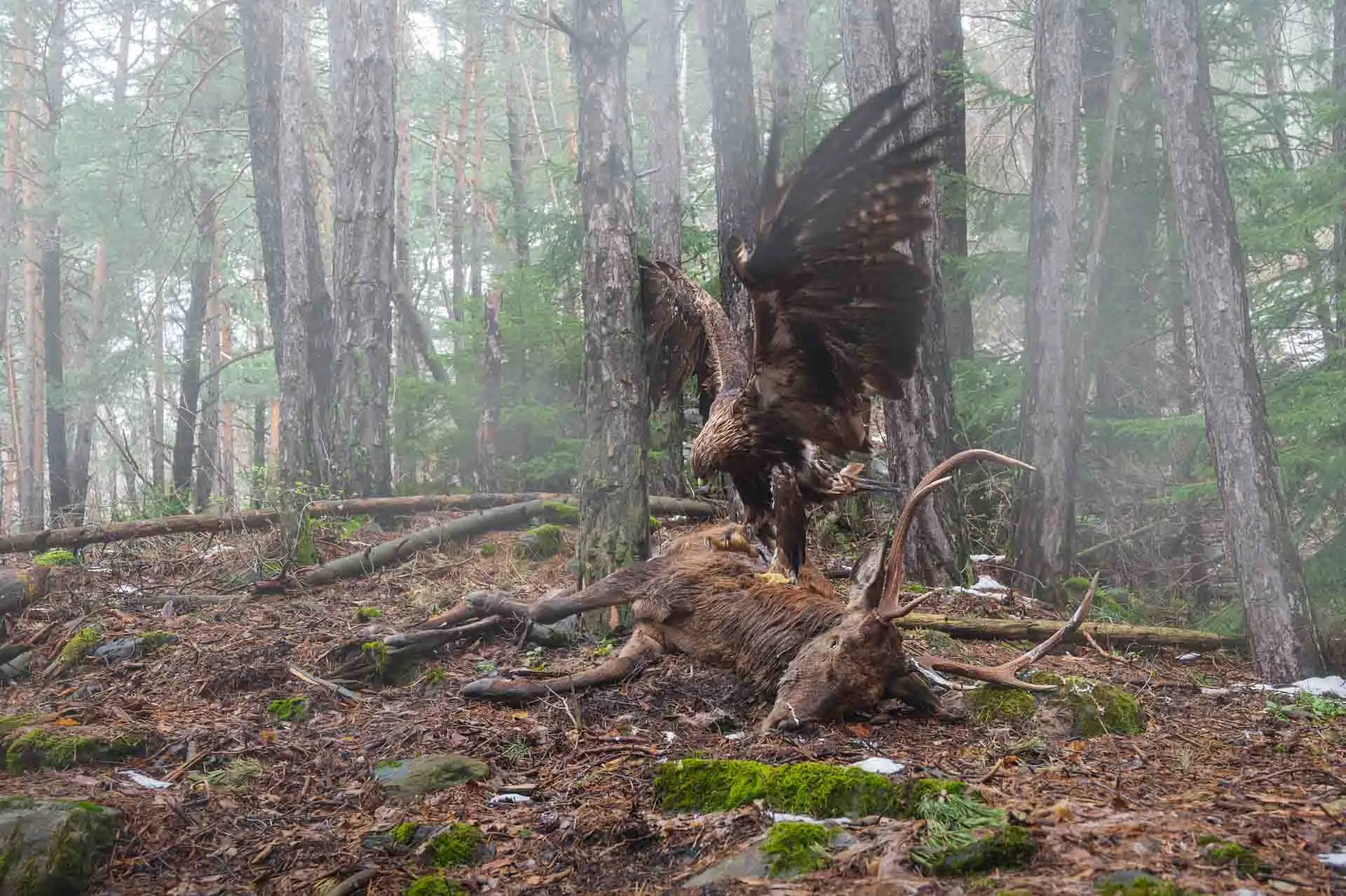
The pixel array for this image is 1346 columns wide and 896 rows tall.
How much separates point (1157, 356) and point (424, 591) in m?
9.06

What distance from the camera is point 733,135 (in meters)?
10.1

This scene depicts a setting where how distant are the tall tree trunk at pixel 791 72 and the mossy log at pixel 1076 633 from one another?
6.23m

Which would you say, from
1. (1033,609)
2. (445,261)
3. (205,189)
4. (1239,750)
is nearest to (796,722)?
(1239,750)

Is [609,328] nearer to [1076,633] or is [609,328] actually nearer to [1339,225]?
[1076,633]

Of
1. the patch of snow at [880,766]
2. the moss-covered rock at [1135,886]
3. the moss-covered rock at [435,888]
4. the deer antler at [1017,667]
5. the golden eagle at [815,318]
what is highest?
the golden eagle at [815,318]

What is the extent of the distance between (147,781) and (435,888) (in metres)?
2.02

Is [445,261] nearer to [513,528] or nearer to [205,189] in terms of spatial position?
[205,189]

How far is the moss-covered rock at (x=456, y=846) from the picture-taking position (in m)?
3.42

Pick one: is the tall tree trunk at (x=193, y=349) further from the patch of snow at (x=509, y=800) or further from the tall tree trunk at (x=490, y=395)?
the patch of snow at (x=509, y=800)

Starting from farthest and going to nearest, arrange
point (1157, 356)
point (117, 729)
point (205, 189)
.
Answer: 1. point (205, 189)
2. point (1157, 356)
3. point (117, 729)

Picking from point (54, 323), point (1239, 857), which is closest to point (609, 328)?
point (1239, 857)

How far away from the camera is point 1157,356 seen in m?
11.6

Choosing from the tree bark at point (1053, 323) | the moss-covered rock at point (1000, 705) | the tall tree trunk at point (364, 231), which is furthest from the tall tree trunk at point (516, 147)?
the moss-covered rock at point (1000, 705)

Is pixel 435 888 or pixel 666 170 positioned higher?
pixel 666 170
